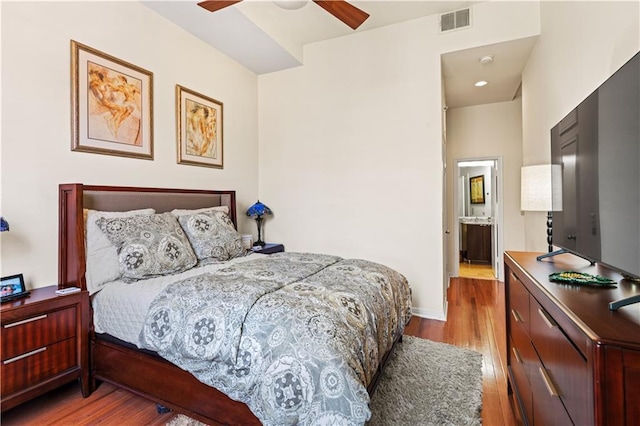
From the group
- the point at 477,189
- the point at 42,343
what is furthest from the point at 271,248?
the point at 477,189

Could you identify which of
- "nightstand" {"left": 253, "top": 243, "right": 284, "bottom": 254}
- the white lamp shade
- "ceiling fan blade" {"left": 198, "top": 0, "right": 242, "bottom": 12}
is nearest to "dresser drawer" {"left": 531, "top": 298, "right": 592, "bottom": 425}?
the white lamp shade

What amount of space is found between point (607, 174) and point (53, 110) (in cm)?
327

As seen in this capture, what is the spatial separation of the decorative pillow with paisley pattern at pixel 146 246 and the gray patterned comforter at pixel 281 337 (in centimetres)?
52

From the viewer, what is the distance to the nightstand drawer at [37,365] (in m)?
1.73

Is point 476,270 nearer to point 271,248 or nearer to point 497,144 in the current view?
point 497,144

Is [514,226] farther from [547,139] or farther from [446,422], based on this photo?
[446,422]

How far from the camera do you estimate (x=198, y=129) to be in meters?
3.52

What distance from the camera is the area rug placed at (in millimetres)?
1809

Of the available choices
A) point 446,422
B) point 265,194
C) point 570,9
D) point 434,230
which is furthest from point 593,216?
point 265,194

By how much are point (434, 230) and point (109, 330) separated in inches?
119

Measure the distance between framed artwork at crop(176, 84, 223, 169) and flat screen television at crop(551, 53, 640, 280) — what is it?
10.6 feet

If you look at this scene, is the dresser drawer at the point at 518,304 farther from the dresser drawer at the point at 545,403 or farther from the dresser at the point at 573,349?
the dresser drawer at the point at 545,403

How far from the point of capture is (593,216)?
4.27 ft

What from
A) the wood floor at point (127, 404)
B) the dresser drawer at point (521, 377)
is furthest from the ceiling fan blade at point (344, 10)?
the wood floor at point (127, 404)
